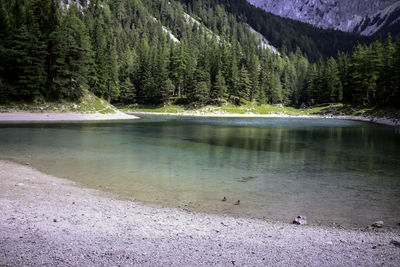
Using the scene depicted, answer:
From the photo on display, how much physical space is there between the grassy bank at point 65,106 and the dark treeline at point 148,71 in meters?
1.67

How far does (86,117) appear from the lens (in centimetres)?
6078

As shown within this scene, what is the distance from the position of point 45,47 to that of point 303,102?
110m

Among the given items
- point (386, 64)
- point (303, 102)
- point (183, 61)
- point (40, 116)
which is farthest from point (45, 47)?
point (303, 102)

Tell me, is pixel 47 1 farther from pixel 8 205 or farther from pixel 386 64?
pixel 386 64

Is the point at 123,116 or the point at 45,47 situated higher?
the point at 45,47

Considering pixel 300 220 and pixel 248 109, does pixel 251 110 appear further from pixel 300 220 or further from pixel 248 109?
pixel 300 220

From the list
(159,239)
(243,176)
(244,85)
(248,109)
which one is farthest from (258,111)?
(159,239)

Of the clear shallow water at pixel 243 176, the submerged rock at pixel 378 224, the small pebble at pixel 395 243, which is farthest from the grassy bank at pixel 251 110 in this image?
the small pebble at pixel 395 243

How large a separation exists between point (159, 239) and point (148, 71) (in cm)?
11091

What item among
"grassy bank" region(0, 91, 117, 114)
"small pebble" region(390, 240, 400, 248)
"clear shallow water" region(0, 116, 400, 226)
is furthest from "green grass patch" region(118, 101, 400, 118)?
"small pebble" region(390, 240, 400, 248)

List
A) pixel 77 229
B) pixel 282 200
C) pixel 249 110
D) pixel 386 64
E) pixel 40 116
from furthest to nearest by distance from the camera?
pixel 249 110, pixel 386 64, pixel 40 116, pixel 282 200, pixel 77 229

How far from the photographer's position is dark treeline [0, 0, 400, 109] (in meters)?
58.2

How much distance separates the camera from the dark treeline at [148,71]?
191 feet

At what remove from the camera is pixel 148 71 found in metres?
112
